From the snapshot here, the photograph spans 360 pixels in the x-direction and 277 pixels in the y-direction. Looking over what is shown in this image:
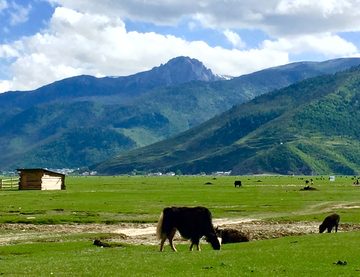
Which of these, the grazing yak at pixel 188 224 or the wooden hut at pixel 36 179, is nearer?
the grazing yak at pixel 188 224

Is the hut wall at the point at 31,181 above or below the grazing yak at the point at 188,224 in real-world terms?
above

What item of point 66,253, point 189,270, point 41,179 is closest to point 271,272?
point 189,270

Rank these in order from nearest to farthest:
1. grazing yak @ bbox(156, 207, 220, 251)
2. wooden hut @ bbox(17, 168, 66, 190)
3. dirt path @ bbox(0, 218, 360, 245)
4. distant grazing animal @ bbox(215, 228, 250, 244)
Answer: grazing yak @ bbox(156, 207, 220, 251) → distant grazing animal @ bbox(215, 228, 250, 244) → dirt path @ bbox(0, 218, 360, 245) → wooden hut @ bbox(17, 168, 66, 190)

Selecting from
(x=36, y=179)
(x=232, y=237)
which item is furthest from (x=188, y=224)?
(x=36, y=179)

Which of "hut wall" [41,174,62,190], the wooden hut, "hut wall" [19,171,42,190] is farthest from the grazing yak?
"hut wall" [41,174,62,190]

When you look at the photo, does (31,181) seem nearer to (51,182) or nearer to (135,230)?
(51,182)

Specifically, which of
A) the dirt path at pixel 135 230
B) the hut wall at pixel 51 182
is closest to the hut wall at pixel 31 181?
the hut wall at pixel 51 182

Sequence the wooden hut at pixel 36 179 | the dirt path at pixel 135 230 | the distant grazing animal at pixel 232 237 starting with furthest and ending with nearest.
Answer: the wooden hut at pixel 36 179, the dirt path at pixel 135 230, the distant grazing animal at pixel 232 237

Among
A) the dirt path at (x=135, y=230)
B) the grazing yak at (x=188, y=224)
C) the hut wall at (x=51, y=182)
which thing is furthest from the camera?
the hut wall at (x=51, y=182)

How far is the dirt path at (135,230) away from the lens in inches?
1428

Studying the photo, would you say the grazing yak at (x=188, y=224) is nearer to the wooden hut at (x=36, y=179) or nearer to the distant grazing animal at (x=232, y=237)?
the distant grazing animal at (x=232, y=237)

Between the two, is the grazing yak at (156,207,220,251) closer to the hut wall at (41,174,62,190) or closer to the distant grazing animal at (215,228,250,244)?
the distant grazing animal at (215,228,250,244)

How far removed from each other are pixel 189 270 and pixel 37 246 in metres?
13.9

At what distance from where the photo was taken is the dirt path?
3628 centimetres
